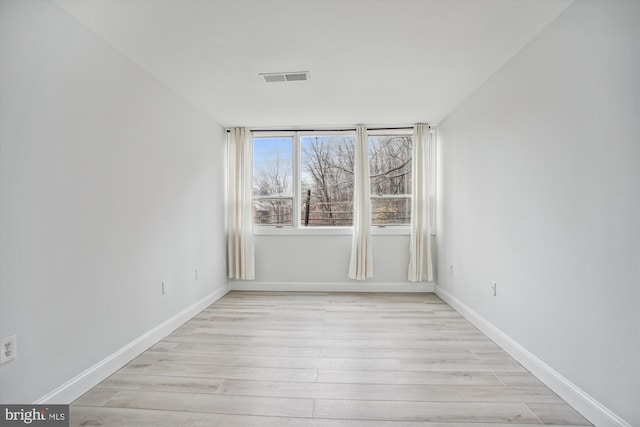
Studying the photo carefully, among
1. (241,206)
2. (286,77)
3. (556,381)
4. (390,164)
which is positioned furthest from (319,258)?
(556,381)

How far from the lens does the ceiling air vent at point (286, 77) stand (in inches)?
115

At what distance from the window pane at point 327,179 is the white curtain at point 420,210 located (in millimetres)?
867

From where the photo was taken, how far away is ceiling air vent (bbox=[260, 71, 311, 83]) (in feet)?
9.59

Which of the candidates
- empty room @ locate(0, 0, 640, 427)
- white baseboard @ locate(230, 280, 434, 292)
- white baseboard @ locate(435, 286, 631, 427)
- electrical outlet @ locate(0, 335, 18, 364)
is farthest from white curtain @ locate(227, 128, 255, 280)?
electrical outlet @ locate(0, 335, 18, 364)

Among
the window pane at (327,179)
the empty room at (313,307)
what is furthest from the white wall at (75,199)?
the window pane at (327,179)

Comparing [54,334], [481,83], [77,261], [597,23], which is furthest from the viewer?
[481,83]

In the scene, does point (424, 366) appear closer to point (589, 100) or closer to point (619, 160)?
point (619, 160)

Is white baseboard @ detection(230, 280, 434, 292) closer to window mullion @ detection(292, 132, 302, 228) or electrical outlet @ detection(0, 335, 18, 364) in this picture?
window mullion @ detection(292, 132, 302, 228)

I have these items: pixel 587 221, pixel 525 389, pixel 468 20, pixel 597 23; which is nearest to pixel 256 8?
pixel 468 20

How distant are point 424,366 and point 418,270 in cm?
232

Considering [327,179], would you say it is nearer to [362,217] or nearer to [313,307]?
[362,217]

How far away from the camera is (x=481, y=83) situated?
10.3 ft

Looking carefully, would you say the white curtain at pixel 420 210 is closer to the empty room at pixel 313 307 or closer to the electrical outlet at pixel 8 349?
the empty room at pixel 313 307

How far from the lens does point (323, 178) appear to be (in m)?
4.92
